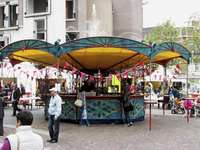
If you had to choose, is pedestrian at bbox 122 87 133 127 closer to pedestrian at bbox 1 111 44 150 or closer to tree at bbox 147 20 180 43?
pedestrian at bbox 1 111 44 150

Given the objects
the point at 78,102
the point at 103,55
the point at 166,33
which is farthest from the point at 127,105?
the point at 166,33

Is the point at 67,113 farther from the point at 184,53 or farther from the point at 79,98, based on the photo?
the point at 184,53

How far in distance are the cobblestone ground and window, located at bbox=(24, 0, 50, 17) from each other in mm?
19884

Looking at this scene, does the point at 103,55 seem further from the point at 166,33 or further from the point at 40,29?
the point at 166,33

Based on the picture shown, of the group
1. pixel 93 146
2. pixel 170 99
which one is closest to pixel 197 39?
pixel 170 99

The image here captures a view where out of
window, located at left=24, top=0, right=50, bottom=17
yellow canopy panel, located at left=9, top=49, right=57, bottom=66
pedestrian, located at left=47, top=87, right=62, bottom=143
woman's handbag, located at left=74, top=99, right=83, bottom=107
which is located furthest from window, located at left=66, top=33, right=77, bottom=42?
pedestrian, located at left=47, top=87, right=62, bottom=143

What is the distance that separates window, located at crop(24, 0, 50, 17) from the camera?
26.1 m

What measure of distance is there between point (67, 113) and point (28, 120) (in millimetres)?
8077

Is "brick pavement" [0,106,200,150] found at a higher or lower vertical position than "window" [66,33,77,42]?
lower

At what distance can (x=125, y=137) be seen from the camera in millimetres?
7895

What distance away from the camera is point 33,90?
1867cm

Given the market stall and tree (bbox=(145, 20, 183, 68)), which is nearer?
the market stall

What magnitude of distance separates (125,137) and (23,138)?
18.8 ft

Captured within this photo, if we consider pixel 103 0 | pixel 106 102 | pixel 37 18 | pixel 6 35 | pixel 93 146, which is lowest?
pixel 93 146
